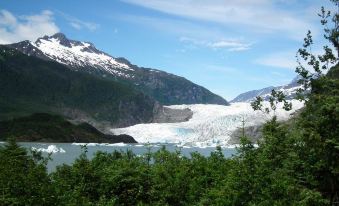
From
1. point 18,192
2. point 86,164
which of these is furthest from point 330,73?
point 18,192

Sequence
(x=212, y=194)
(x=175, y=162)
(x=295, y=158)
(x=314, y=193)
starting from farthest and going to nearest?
(x=175, y=162)
(x=295, y=158)
(x=212, y=194)
(x=314, y=193)

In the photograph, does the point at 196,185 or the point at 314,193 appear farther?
the point at 196,185

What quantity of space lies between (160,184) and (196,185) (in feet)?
5.04

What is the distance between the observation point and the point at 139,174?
21109mm

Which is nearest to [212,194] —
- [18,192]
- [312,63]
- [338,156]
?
[338,156]

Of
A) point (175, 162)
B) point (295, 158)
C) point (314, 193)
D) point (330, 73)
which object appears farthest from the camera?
point (175, 162)

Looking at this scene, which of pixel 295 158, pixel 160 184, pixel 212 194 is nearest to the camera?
pixel 212 194

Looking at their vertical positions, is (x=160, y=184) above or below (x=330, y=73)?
below

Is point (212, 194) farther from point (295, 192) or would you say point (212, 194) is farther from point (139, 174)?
point (139, 174)

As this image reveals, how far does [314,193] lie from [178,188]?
5.69 m

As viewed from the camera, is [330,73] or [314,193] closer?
[314,193]

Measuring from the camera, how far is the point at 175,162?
2227 cm

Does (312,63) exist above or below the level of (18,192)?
above

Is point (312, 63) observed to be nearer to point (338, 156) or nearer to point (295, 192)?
point (338, 156)
